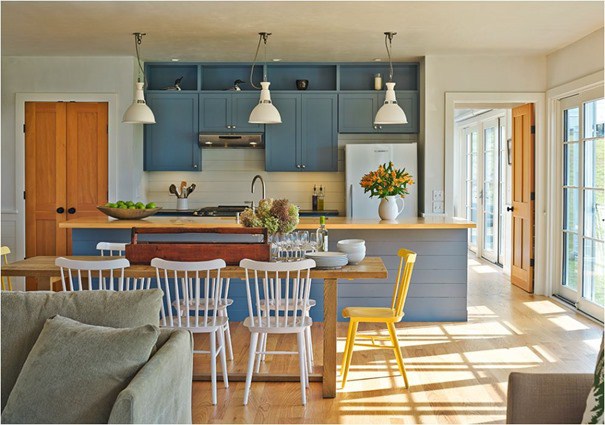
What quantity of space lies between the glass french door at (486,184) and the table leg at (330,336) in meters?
6.51

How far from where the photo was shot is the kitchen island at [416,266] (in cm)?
621

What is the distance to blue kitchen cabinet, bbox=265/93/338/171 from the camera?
27.2 ft

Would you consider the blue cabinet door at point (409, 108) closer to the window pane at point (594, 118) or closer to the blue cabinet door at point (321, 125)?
the blue cabinet door at point (321, 125)

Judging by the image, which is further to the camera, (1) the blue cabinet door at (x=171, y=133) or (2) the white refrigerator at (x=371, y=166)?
(1) the blue cabinet door at (x=171, y=133)

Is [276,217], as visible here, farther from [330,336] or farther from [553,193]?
[553,193]

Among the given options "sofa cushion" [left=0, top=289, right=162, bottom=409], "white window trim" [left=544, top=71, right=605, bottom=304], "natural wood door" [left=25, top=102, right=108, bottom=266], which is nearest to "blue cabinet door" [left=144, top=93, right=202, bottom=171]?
"natural wood door" [left=25, top=102, right=108, bottom=266]

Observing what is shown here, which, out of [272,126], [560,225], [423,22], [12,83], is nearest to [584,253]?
[560,225]

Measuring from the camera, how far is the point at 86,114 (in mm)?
8094

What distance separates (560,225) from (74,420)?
6.22 metres

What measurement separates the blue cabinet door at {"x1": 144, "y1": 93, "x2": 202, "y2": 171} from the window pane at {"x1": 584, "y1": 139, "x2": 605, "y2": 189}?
4.30 metres

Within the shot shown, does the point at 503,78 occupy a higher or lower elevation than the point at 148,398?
higher

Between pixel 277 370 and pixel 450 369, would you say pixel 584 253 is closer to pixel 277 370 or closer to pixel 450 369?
pixel 450 369

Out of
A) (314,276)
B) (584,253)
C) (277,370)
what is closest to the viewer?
(314,276)

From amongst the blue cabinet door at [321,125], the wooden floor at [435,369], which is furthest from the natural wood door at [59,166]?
the wooden floor at [435,369]
